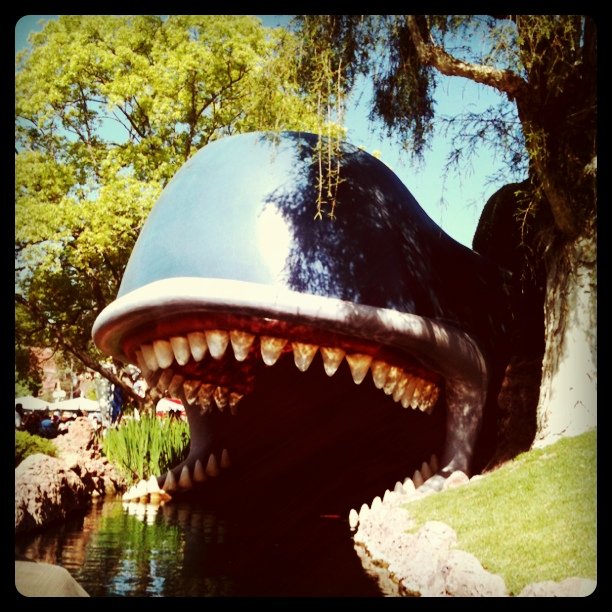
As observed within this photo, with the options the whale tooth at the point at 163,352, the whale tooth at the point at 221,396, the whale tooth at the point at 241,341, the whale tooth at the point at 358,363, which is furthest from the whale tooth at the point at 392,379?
the whale tooth at the point at 221,396

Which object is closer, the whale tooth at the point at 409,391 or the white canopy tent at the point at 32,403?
the whale tooth at the point at 409,391

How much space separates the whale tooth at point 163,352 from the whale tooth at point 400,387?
88 centimetres

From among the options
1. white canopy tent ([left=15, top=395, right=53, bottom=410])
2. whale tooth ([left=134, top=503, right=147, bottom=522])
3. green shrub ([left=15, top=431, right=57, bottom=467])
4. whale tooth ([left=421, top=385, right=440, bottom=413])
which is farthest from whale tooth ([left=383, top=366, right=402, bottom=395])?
green shrub ([left=15, top=431, right=57, bottom=467])

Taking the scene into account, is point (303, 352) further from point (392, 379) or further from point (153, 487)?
point (153, 487)

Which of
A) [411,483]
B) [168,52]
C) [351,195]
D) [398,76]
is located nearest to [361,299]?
[351,195]

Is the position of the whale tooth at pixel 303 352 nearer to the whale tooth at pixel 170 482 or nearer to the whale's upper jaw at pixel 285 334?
the whale's upper jaw at pixel 285 334

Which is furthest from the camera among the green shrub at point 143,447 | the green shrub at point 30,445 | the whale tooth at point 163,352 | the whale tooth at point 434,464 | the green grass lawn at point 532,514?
the green shrub at point 143,447

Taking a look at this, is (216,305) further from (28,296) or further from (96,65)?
(96,65)

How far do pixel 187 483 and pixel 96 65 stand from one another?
10.7ft

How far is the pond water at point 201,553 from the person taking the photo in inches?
114

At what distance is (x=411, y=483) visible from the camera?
3.21 m

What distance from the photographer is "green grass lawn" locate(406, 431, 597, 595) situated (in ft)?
9.07

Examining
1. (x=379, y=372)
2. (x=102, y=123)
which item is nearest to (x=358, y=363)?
(x=379, y=372)

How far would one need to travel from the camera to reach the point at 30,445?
14.5 ft
